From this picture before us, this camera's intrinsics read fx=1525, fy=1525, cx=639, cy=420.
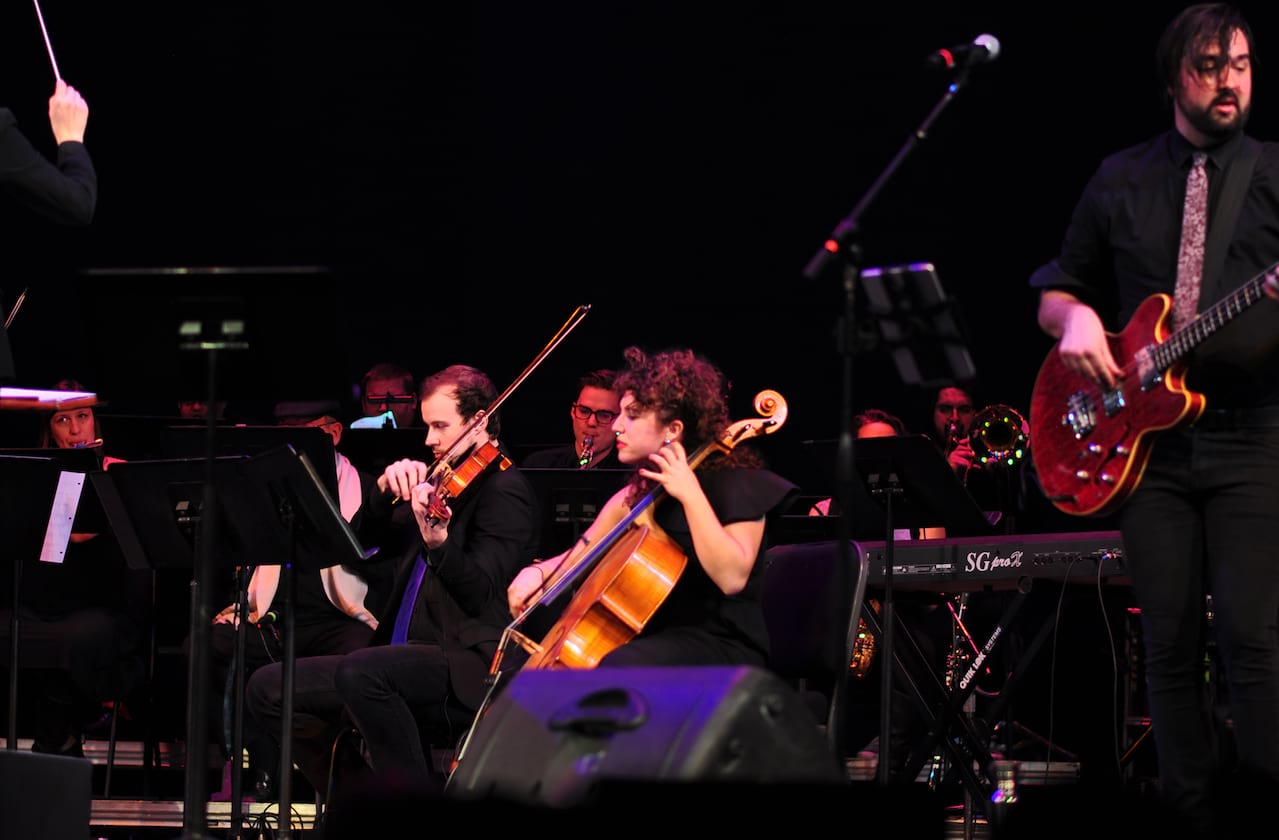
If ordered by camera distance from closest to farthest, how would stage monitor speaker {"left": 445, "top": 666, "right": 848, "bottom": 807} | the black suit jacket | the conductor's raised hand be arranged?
stage monitor speaker {"left": 445, "top": 666, "right": 848, "bottom": 807}, the conductor's raised hand, the black suit jacket

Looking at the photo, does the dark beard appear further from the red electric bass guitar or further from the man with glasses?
the man with glasses

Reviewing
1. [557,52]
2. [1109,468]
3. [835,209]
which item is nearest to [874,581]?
[1109,468]

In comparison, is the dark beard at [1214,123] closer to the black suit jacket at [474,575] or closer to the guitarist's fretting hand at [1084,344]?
the guitarist's fretting hand at [1084,344]

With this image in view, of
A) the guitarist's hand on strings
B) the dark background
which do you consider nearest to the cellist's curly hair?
the guitarist's hand on strings

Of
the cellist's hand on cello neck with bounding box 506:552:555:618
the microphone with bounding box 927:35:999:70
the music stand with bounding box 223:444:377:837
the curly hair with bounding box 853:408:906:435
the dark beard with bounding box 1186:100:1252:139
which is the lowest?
the cellist's hand on cello neck with bounding box 506:552:555:618

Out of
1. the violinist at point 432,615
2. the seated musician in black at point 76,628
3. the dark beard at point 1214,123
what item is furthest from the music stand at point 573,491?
the dark beard at point 1214,123

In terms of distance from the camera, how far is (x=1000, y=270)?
7.38 m

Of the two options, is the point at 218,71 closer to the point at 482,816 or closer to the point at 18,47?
the point at 18,47

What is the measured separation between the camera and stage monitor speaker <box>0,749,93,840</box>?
3389 millimetres

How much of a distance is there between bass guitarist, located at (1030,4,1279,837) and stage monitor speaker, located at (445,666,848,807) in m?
0.81

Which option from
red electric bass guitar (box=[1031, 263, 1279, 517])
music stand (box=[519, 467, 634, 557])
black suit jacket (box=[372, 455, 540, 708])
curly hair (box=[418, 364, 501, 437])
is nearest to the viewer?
red electric bass guitar (box=[1031, 263, 1279, 517])

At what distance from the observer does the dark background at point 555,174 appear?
7.54 metres

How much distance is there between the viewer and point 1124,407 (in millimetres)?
3150

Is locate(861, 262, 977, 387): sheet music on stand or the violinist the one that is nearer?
locate(861, 262, 977, 387): sheet music on stand
